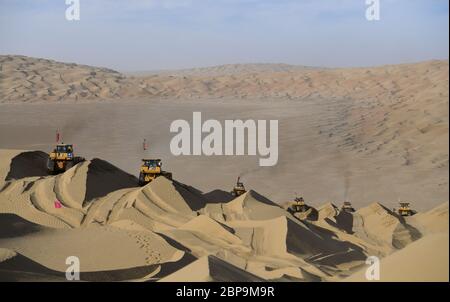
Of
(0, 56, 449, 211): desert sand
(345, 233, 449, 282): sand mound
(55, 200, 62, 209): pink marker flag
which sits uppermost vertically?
(0, 56, 449, 211): desert sand

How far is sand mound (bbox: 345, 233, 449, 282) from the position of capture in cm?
841

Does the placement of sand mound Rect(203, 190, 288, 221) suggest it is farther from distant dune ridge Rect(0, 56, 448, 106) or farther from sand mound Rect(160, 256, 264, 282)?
distant dune ridge Rect(0, 56, 448, 106)

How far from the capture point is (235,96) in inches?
4311

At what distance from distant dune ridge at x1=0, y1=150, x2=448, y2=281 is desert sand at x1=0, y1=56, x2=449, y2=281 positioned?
0.22ft

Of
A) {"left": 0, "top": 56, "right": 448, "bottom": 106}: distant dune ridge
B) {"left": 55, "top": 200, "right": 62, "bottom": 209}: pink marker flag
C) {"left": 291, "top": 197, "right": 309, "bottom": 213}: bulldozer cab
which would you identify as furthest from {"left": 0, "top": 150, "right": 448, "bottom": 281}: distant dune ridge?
{"left": 0, "top": 56, "right": 448, "bottom": 106}: distant dune ridge

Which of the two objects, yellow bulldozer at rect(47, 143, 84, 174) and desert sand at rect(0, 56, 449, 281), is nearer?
desert sand at rect(0, 56, 449, 281)

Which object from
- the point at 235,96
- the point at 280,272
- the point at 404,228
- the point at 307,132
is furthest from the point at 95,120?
the point at 280,272

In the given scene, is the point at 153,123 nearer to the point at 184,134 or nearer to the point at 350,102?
the point at 184,134

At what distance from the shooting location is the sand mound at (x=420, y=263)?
841 centimetres

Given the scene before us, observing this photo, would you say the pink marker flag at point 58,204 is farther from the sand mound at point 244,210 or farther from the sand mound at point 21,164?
the sand mound at point 244,210

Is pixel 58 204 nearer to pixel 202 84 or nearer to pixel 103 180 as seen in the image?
pixel 103 180

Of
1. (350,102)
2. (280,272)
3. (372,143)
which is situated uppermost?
(350,102)
